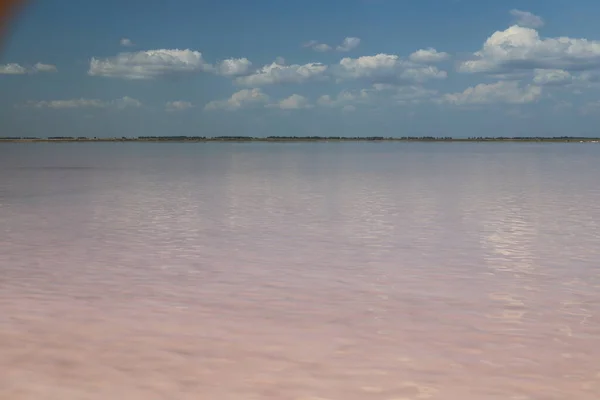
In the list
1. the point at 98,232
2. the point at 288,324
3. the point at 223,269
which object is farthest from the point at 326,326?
the point at 98,232

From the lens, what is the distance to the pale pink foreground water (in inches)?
168

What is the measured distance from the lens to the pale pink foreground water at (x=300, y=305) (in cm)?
426

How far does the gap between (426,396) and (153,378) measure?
163 centimetres

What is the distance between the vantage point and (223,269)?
318 inches

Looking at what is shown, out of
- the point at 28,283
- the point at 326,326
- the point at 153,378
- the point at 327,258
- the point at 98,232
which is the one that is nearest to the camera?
the point at 153,378

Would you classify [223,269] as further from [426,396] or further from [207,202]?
[207,202]

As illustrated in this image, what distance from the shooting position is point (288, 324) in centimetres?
559

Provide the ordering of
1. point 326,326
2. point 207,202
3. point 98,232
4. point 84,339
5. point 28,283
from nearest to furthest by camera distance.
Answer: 1. point 84,339
2. point 326,326
3. point 28,283
4. point 98,232
5. point 207,202

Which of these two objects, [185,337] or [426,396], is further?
[185,337]

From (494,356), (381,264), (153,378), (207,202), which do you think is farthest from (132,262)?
(207,202)

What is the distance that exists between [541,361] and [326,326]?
1637 millimetres

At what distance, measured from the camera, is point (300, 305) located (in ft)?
20.5

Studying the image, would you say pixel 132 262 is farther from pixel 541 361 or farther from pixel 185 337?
pixel 541 361

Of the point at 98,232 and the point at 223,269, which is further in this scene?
the point at 98,232
